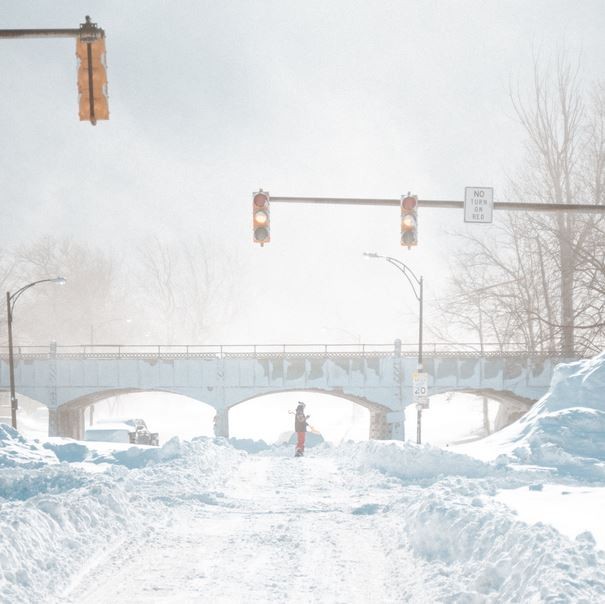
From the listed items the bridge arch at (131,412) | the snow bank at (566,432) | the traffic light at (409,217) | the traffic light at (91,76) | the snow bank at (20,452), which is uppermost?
the traffic light at (91,76)

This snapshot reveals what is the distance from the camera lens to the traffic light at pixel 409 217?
12.8m

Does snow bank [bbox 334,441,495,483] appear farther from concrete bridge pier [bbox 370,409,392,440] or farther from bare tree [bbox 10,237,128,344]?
bare tree [bbox 10,237,128,344]

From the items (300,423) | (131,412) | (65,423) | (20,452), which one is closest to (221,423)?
(65,423)

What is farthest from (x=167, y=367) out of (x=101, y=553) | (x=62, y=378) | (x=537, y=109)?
(x=101, y=553)

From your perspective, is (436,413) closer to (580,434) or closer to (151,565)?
(580,434)

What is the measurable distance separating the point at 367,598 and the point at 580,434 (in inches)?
442

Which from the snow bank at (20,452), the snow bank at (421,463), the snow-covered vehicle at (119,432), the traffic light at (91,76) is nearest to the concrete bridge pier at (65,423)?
the snow-covered vehicle at (119,432)

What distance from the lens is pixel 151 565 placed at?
7590mm

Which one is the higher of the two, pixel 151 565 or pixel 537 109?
pixel 537 109

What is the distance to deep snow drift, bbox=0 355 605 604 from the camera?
6.42m

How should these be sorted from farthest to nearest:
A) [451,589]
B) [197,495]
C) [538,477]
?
[538,477], [197,495], [451,589]

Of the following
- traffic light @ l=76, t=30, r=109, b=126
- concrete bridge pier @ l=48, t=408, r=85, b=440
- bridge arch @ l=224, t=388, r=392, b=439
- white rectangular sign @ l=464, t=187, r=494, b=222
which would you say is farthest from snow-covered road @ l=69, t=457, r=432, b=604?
concrete bridge pier @ l=48, t=408, r=85, b=440

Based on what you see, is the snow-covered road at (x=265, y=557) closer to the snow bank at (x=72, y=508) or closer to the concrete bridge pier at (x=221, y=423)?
the snow bank at (x=72, y=508)

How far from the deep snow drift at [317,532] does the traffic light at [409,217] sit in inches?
187
